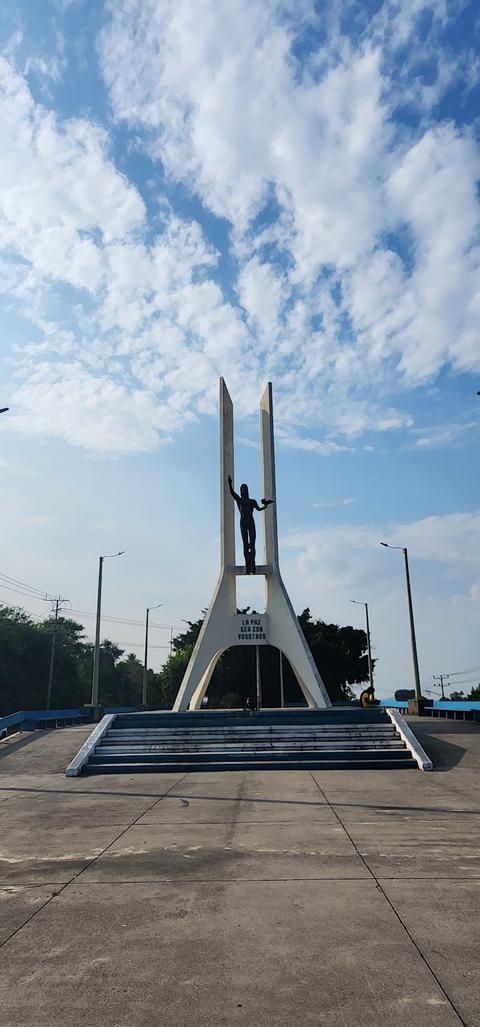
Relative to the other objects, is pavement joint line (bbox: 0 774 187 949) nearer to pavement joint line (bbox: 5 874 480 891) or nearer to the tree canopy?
pavement joint line (bbox: 5 874 480 891)

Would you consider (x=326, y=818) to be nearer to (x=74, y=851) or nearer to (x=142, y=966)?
(x=74, y=851)

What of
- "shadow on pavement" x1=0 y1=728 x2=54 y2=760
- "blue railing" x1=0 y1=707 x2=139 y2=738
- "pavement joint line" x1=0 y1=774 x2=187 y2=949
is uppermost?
"blue railing" x1=0 y1=707 x2=139 y2=738

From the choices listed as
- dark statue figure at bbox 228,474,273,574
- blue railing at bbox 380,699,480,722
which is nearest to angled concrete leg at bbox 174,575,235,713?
dark statue figure at bbox 228,474,273,574

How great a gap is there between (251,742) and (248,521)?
12.7 metres

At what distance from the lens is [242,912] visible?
5551 mm

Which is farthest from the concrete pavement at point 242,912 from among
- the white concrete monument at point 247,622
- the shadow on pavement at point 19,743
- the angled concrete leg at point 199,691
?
the angled concrete leg at point 199,691

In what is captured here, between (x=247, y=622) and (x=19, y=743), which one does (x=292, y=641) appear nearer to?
(x=247, y=622)

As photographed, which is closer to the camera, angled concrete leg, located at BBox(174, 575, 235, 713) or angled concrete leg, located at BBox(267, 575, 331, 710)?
angled concrete leg, located at BBox(267, 575, 331, 710)

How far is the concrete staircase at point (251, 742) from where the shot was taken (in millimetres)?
15797

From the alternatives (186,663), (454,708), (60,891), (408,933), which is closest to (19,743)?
(60,891)

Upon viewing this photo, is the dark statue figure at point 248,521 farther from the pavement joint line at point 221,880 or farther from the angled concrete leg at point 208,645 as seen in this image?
the pavement joint line at point 221,880

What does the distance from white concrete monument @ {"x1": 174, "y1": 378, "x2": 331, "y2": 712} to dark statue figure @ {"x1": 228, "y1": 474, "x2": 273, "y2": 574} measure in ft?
1.26

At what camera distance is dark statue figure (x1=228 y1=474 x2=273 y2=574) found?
2864 centimetres

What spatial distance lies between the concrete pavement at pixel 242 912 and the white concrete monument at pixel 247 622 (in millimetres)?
15106
